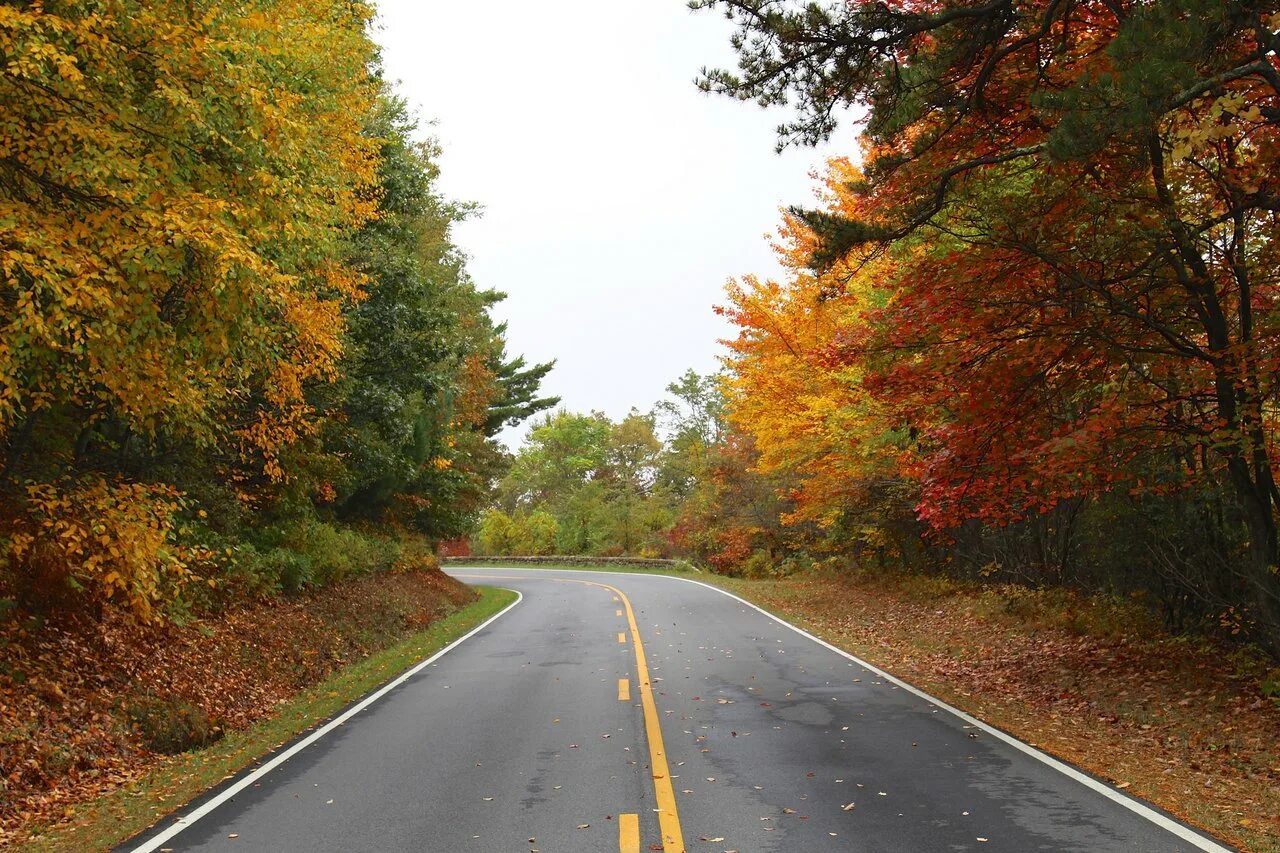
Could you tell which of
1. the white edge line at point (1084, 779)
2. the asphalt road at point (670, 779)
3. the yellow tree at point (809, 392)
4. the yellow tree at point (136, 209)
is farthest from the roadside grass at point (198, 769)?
the yellow tree at point (809, 392)

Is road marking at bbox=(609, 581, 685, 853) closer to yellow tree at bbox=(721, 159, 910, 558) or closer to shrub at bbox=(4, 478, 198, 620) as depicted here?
shrub at bbox=(4, 478, 198, 620)

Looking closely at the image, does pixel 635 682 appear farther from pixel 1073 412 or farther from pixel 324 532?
pixel 324 532

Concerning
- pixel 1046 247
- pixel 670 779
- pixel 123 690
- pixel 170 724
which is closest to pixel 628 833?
pixel 670 779

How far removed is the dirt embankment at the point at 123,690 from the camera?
7395mm

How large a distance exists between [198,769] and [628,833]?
4.61 metres

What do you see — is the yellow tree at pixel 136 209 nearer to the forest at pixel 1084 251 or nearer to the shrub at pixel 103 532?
the shrub at pixel 103 532

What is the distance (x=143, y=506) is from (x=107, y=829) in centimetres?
306

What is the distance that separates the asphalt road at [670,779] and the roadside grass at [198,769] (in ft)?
1.32

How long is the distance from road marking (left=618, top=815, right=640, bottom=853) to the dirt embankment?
172 inches

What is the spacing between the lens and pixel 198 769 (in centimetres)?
802

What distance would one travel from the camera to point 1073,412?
13.1 meters

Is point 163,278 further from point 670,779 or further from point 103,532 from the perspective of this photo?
point 670,779

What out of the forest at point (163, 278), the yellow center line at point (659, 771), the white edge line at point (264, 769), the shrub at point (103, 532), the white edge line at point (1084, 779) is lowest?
the white edge line at point (264, 769)

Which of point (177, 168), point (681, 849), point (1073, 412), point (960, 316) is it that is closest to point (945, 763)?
point (681, 849)
